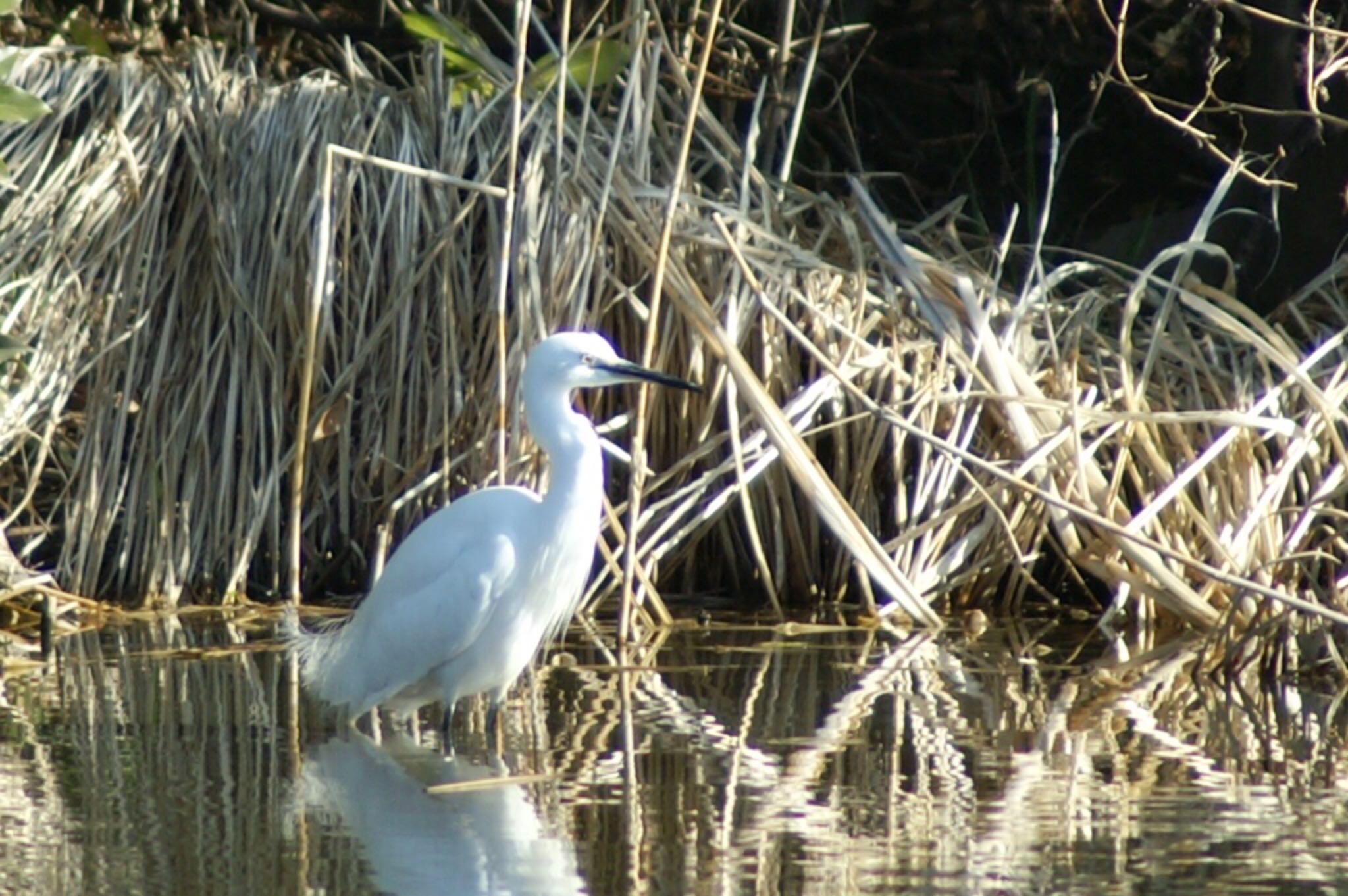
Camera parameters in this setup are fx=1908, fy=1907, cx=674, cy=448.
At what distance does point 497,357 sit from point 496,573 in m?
1.12

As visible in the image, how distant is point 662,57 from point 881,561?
2115mm

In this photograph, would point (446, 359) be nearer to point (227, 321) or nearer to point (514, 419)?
point (514, 419)

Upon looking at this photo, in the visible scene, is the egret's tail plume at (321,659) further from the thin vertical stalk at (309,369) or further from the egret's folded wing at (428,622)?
the thin vertical stalk at (309,369)

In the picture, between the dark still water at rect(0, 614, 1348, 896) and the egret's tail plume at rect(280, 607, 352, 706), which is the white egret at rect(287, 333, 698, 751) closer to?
the egret's tail plume at rect(280, 607, 352, 706)

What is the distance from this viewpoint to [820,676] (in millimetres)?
4641

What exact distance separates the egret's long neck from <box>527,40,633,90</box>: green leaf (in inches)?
73.6

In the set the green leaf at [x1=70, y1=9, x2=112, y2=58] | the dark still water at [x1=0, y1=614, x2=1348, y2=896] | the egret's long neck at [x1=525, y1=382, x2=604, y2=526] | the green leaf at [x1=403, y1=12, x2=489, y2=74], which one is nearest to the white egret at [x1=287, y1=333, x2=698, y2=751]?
the egret's long neck at [x1=525, y1=382, x2=604, y2=526]

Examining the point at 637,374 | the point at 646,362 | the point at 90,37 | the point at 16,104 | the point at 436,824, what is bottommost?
the point at 436,824

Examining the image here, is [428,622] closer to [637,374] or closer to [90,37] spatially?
[637,374]

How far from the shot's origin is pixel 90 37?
6781 millimetres

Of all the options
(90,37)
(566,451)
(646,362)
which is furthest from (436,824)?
(90,37)

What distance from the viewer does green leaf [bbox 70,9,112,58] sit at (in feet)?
22.0

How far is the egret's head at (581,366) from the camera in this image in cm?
429

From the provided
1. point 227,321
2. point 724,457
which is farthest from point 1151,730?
point 227,321
